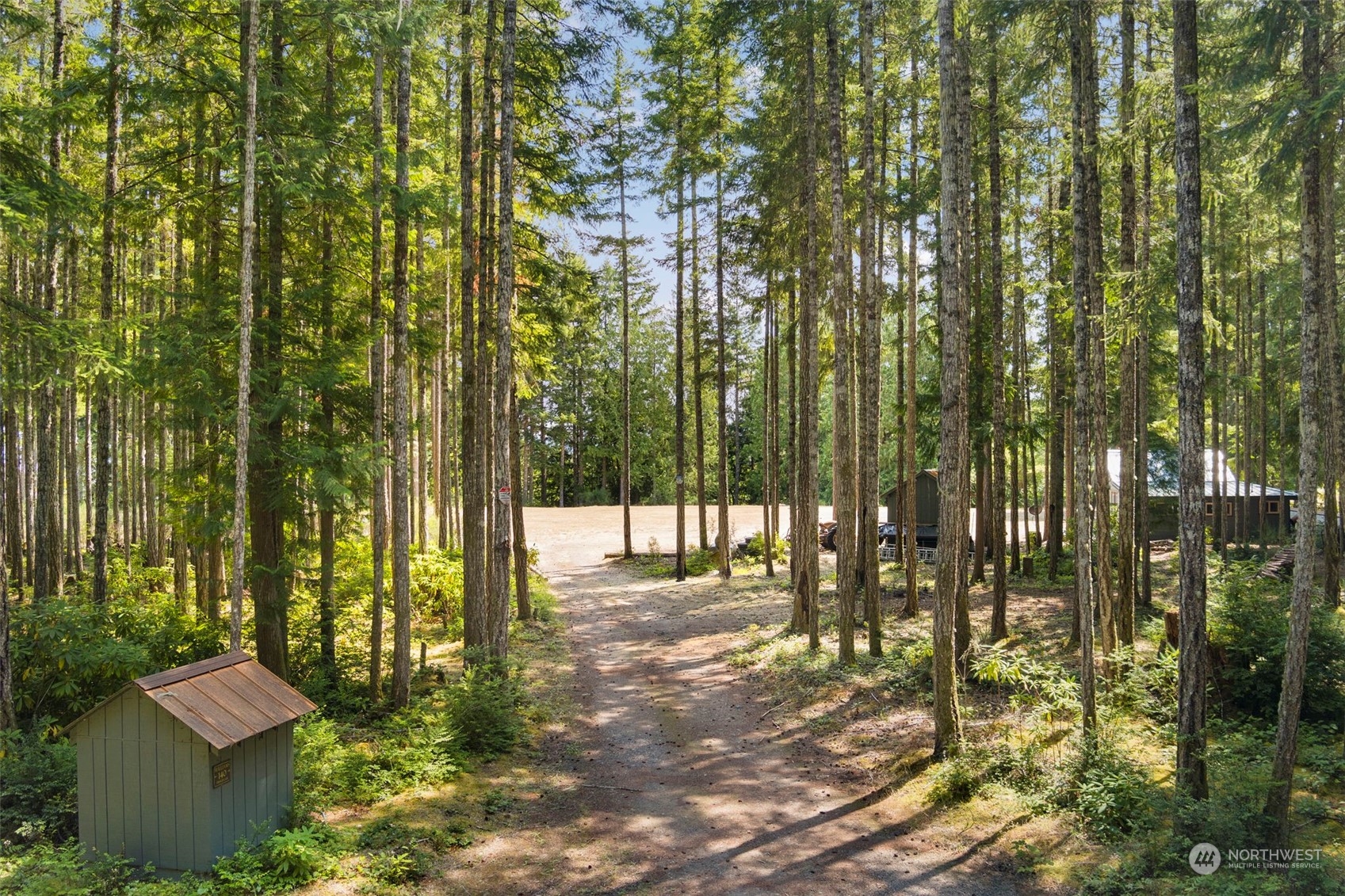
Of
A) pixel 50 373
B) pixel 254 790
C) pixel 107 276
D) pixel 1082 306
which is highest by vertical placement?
pixel 107 276

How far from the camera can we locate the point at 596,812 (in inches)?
334

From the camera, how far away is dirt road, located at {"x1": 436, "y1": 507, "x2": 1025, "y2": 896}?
687 cm

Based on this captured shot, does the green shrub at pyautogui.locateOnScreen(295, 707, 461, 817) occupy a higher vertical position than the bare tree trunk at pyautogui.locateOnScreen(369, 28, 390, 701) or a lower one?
lower

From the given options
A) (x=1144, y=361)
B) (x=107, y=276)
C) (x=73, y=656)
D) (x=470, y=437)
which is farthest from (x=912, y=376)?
(x=73, y=656)

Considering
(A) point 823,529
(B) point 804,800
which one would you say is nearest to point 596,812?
(B) point 804,800

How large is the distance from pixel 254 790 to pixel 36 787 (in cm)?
276

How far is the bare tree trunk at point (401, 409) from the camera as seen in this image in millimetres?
10620

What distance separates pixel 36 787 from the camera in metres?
7.74

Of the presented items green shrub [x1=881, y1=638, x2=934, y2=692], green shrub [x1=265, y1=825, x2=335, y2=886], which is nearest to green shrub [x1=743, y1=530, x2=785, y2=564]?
green shrub [x1=881, y1=638, x2=934, y2=692]

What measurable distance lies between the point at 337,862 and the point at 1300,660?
902 cm

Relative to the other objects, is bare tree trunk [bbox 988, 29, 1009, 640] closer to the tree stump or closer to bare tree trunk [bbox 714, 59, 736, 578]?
the tree stump

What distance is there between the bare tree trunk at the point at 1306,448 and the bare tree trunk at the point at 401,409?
1025cm

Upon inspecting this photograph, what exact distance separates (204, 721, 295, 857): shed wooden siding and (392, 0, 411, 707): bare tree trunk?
3223 millimetres

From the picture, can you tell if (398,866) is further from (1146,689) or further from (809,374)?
(809,374)
